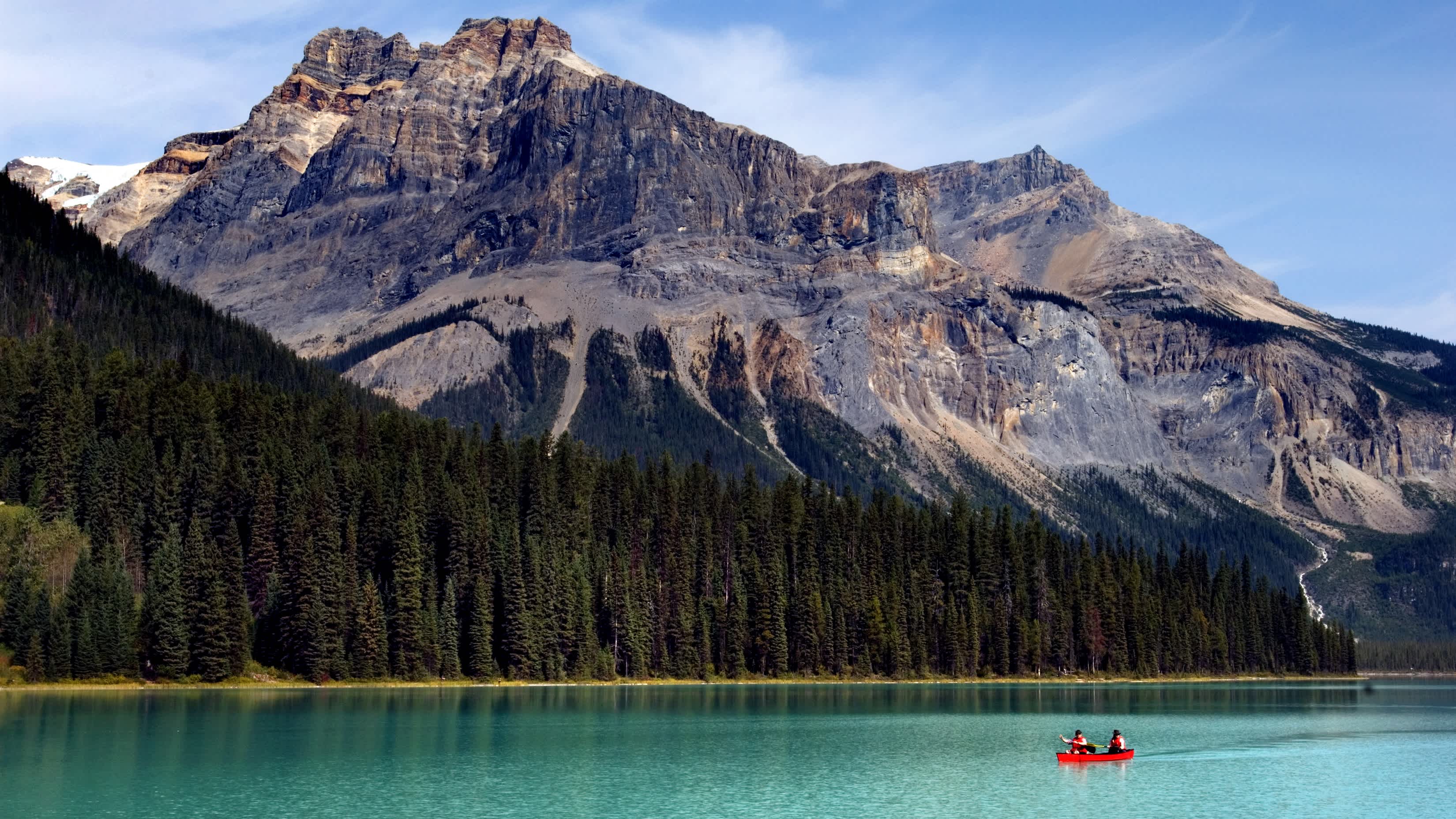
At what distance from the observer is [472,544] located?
144 meters

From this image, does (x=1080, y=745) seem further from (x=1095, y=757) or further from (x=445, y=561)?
(x=445, y=561)

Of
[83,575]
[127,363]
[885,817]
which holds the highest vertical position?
[127,363]

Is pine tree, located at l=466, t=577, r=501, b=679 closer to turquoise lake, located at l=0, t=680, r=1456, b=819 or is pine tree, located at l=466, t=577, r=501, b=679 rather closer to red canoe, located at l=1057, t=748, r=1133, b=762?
turquoise lake, located at l=0, t=680, r=1456, b=819

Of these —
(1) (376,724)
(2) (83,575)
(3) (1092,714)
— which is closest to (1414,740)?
(3) (1092,714)

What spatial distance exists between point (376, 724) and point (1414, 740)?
245 ft

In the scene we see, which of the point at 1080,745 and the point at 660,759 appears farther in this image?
the point at 1080,745

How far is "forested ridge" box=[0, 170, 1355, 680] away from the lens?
124 m

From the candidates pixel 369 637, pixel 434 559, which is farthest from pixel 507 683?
pixel 369 637

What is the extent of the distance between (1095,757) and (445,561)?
76178mm

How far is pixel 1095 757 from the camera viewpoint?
86.6m

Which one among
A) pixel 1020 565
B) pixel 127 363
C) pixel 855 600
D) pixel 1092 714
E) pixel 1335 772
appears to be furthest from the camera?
pixel 1020 565

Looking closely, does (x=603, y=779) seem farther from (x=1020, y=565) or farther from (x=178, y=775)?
(x=1020, y=565)

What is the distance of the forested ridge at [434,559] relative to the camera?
12350 centimetres

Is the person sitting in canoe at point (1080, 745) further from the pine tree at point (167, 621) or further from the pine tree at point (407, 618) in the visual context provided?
the pine tree at point (167, 621)
